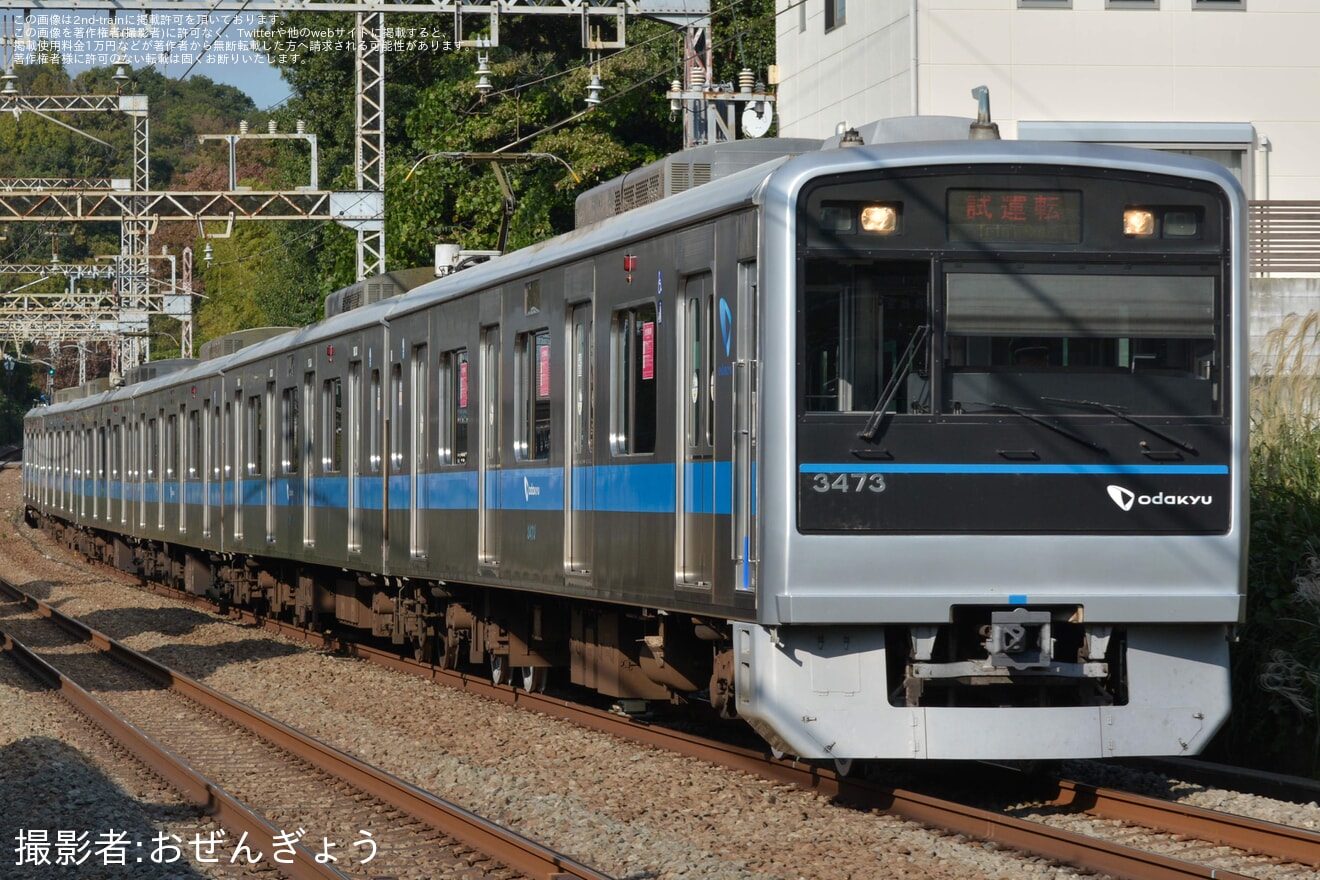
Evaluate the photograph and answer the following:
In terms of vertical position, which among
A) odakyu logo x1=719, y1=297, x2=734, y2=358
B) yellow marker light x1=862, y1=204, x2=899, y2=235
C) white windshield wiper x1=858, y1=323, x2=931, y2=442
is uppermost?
Answer: yellow marker light x1=862, y1=204, x2=899, y2=235

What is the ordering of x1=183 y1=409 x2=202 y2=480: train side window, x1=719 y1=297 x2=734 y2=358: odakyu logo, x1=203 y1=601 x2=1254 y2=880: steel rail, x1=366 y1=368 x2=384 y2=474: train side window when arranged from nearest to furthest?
x1=203 y1=601 x2=1254 y2=880: steel rail → x1=719 y1=297 x2=734 y2=358: odakyu logo → x1=366 y1=368 x2=384 y2=474: train side window → x1=183 y1=409 x2=202 y2=480: train side window

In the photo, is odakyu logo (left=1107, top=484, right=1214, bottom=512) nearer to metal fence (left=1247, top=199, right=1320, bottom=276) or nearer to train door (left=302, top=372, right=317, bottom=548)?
train door (left=302, top=372, right=317, bottom=548)

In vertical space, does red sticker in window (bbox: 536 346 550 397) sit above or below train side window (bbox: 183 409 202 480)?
above

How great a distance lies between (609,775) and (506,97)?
77.3 ft

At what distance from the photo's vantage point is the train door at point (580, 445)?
995 centimetres

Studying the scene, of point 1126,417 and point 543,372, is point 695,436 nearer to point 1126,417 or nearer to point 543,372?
point 1126,417

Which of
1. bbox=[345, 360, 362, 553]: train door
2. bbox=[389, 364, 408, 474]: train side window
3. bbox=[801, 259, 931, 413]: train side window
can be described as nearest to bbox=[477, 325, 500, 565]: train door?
bbox=[389, 364, 408, 474]: train side window

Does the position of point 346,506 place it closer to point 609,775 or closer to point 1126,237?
point 609,775

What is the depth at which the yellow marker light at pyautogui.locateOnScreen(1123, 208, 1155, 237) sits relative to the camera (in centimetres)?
790

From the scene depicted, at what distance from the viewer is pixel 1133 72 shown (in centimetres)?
2131

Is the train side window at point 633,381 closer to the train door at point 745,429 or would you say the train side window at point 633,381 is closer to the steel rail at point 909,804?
the train door at point 745,429

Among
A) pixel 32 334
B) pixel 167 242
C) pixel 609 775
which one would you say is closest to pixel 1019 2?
pixel 609 775

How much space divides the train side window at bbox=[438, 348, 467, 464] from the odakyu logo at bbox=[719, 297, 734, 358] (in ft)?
14.2

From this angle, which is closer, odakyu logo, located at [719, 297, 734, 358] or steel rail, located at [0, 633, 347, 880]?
steel rail, located at [0, 633, 347, 880]
